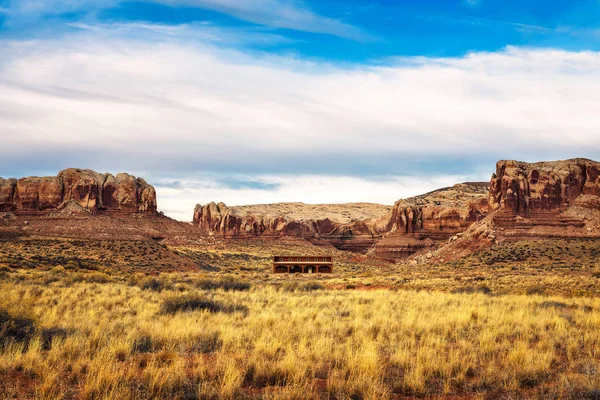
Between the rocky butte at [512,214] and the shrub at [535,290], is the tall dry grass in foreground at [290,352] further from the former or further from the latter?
the rocky butte at [512,214]

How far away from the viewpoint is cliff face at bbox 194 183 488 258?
9681 centimetres

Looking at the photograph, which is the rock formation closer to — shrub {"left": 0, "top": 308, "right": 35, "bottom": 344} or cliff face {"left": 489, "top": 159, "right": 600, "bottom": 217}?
cliff face {"left": 489, "top": 159, "right": 600, "bottom": 217}

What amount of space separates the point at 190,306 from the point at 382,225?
111m

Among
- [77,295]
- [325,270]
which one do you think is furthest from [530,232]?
[77,295]

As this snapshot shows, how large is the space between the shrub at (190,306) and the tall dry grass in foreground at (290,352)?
4 centimetres

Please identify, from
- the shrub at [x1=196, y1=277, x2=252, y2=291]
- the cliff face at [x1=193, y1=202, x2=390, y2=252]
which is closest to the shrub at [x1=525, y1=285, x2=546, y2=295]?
the shrub at [x1=196, y1=277, x2=252, y2=291]

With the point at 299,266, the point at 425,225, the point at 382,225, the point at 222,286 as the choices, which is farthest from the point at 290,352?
the point at 382,225

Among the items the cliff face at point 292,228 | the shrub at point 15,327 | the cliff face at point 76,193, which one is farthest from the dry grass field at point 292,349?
the cliff face at point 292,228

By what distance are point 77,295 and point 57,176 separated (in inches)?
3703

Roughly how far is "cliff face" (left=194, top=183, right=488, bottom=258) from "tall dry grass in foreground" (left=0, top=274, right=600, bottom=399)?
80.9 metres

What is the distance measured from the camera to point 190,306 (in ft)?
54.1

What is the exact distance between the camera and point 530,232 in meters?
72.7

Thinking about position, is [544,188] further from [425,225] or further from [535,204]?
[425,225]

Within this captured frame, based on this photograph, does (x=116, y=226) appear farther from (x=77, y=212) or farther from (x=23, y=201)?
(x=23, y=201)
